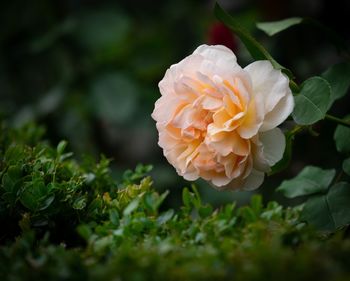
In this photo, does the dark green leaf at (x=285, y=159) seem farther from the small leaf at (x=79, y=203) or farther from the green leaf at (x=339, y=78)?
the small leaf at (x=79, y=203)

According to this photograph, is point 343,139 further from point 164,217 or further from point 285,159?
point 164,217

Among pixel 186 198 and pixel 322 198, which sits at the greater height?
pixel 186 198

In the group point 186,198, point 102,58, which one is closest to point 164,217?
point 186,198

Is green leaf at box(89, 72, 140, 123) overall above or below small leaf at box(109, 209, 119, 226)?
below

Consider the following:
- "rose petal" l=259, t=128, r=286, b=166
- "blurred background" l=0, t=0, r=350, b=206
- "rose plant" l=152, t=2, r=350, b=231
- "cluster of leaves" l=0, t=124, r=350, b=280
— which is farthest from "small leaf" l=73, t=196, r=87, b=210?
Result: "blurred background" l=0, t=0, r=350, b=206

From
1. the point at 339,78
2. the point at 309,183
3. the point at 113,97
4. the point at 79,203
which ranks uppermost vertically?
the point at 79,203

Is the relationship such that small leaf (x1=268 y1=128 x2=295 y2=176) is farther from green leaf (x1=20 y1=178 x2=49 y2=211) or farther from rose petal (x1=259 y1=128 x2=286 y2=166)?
green leaf (x1=20 y1=178 x2=49 y2=211)
